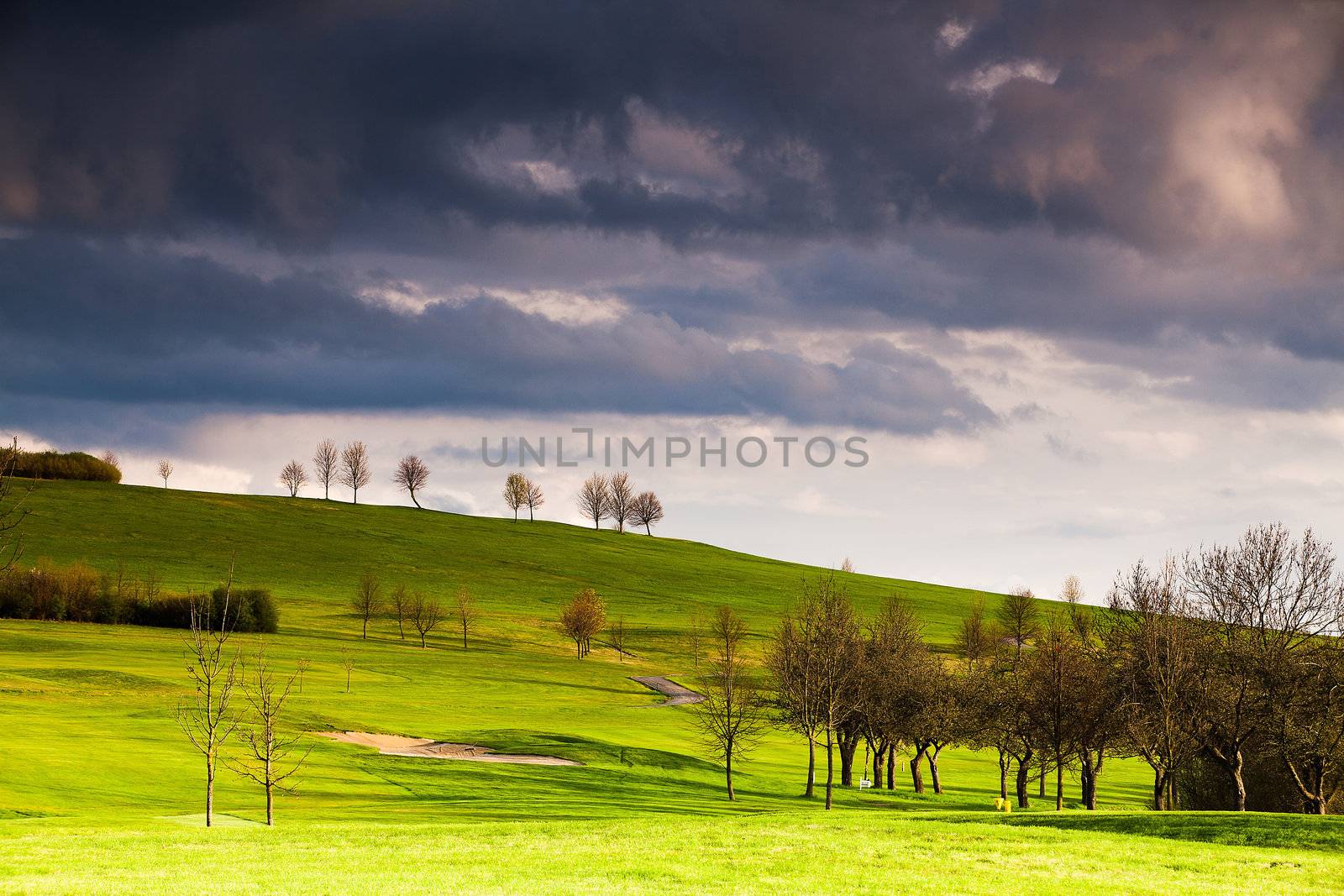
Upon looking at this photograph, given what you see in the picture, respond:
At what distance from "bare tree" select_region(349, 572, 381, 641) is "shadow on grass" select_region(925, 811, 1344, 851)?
105 meters

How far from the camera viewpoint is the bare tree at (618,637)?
443ft

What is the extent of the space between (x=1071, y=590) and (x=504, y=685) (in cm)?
12876

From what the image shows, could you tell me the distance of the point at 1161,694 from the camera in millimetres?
51719

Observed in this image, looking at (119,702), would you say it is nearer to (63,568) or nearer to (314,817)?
(314,817)

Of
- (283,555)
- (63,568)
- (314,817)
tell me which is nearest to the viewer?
(314,817)

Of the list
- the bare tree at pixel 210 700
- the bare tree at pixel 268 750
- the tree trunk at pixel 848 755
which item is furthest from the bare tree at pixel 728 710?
the bare tree at pixel 210 700

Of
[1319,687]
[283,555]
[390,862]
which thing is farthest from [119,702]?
[283,555]

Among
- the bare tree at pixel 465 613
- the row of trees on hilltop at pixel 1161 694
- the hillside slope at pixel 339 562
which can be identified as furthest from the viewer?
the hillside slope at pixel 339 562

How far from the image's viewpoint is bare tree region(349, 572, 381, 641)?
134m

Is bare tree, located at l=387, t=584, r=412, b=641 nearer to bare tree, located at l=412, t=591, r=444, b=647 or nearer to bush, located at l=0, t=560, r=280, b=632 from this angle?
bare tree, located at l=412, t=591, r=444, b=647

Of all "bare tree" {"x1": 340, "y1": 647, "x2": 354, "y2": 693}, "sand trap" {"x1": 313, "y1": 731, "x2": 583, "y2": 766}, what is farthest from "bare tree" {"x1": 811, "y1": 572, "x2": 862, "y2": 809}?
"bare tree" {"x1": 340, "y1": 647, "x2": 354, "y2": 693}

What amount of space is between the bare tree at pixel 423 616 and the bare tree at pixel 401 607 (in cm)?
80

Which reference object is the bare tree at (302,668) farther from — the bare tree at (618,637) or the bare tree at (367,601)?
the bare tree at (618,637)

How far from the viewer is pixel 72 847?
28.7 m
